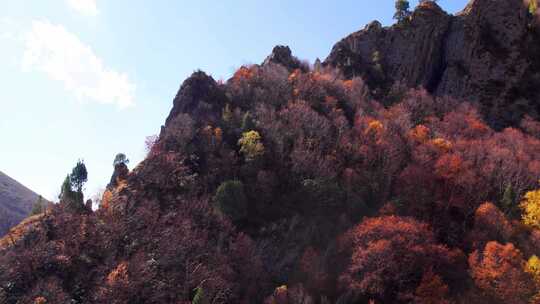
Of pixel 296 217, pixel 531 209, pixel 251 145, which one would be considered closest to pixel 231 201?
pixel 296 217

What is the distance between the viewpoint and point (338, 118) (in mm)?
66500

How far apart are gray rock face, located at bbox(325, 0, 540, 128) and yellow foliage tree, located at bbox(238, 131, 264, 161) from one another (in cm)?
3531

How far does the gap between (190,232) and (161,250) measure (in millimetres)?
3344

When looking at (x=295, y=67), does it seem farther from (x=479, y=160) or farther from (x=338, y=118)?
(x=479, y=160)

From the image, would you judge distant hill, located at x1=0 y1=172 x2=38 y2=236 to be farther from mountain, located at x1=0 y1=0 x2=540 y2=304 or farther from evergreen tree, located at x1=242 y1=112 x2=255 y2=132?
evergreen tree, located at x1=242 y1=112 x2=255 y2=132

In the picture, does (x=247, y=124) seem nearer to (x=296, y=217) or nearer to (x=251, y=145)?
(x=251, y=145)

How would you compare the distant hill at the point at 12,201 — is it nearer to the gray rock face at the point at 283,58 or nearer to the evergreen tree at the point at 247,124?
the gray rock face at the point at 283,58

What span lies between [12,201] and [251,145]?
117 metres

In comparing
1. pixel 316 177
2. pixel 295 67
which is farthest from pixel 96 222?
pixel 295 67

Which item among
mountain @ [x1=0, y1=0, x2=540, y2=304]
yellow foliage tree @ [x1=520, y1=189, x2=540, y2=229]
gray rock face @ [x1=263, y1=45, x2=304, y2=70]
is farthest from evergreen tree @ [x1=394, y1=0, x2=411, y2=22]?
yellow foliage tree @ [x1=520, y1=189, x2=540, y2=229]

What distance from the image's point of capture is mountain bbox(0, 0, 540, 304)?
131ft

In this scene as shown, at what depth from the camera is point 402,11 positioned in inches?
3509

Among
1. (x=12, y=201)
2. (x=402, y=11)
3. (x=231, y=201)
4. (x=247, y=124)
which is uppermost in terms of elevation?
(x=402, y=11)

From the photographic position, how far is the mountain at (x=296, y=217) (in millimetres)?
39938
